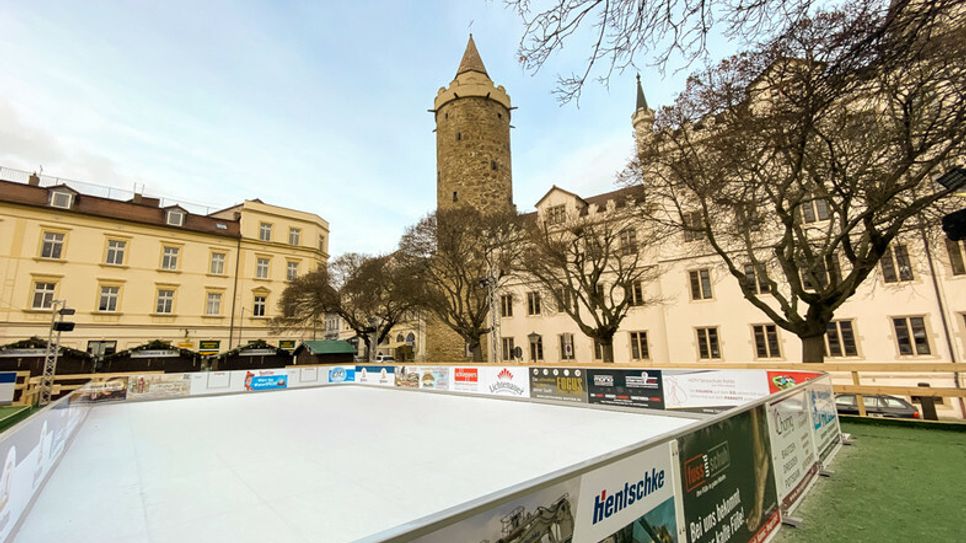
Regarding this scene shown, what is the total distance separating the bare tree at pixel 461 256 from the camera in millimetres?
22156

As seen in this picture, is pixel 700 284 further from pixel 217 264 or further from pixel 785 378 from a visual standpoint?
pixel 217 264

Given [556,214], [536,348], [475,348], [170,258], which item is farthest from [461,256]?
[170,258]

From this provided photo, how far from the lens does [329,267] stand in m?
32.0

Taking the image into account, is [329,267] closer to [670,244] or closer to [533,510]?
[670,244]

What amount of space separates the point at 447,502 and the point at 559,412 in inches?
282

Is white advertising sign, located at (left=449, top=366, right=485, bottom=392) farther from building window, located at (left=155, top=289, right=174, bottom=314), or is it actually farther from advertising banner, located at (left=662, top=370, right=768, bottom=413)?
building window, located at (left=155, top=289, right=174, bottom=314)

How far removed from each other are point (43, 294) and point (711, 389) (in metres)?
36.2

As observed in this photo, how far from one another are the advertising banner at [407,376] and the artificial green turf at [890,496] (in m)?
14.9

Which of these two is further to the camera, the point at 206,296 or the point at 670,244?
the point at 206,296

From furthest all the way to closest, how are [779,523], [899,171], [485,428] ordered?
[485,428] → [899,171] → [779,523]

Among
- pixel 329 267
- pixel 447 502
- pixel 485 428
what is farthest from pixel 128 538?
pixel 329 267

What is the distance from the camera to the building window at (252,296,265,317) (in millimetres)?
31031

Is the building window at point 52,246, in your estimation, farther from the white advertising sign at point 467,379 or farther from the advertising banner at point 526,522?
the advertising banner at point 526,522

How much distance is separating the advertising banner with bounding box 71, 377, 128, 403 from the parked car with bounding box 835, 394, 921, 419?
2556 cm
